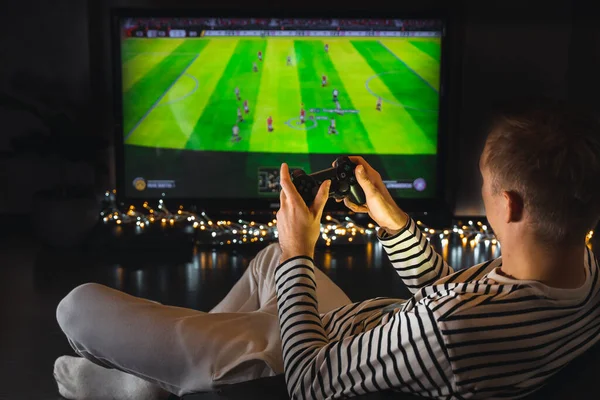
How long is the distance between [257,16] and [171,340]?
231 cm

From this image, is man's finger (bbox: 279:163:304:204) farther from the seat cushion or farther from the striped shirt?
the seat cushion

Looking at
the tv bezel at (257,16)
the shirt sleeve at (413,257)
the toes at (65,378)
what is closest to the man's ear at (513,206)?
the shirt sleeve at (413,257)

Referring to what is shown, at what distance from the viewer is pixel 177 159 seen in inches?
146

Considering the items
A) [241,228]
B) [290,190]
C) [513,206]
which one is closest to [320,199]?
[290,190]

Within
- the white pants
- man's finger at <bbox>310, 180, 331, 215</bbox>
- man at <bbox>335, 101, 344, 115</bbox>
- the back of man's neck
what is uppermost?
man at <bbox>335, 101, 344, 115</bbox>

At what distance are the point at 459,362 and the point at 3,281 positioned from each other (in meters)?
2.48

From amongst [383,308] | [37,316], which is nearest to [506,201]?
[383,308]

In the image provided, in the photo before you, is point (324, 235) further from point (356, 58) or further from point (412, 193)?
point (356, 58)

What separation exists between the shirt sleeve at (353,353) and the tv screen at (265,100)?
2237mm

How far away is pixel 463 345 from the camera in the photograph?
3.93ft

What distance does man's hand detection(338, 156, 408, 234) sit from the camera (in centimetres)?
174

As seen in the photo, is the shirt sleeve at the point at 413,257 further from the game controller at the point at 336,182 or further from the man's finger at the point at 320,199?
the man's finger at the point at 320,199

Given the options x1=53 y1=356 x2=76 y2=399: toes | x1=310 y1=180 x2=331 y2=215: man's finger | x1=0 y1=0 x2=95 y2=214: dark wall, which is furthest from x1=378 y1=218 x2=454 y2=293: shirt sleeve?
x1=0 y1=0 x2=95 y2=214: dark wall

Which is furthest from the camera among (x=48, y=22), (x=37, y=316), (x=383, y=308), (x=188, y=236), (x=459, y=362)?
(x=48, y=22)
